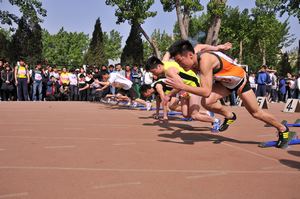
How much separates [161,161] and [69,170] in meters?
1.17

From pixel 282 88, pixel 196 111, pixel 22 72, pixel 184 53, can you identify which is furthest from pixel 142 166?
pixel 282 88

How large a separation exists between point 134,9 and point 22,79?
44.7ft

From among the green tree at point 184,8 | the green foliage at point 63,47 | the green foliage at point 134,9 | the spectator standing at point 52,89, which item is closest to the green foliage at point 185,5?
the green tree at point 184,8

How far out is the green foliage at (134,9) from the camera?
96.9 ft

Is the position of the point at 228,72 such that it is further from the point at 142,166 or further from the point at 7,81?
the point at 7,81

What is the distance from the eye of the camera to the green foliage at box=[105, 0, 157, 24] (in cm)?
2955

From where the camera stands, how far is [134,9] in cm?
2947

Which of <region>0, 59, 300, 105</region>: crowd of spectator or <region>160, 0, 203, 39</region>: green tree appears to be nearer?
<region>0, 59, 300, 105</region>: crowd of spectator

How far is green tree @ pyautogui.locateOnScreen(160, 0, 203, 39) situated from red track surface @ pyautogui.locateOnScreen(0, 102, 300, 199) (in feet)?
62.9

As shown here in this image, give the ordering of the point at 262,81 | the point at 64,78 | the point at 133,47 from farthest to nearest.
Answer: the point at 133,47, the point at 64,78, the point at 262,81

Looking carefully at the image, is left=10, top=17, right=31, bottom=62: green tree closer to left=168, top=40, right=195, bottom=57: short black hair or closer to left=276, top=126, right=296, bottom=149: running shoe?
left=168, top=40, right=195, bottom=57: short black hair

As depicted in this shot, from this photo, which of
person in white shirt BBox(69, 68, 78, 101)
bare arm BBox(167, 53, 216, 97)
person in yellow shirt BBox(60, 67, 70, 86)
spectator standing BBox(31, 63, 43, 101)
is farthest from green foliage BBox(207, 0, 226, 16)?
bare arm BBox(167, 53, 216, 97)

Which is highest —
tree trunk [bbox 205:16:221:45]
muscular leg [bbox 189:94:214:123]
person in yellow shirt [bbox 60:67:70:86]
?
tree trunk [bbox 205:16:221:45]

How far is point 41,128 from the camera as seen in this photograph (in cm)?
789
